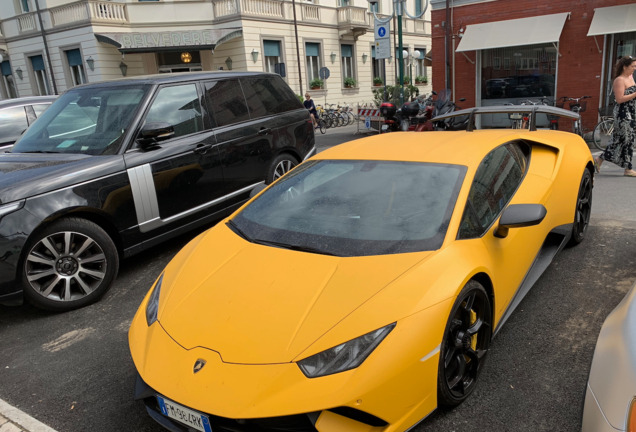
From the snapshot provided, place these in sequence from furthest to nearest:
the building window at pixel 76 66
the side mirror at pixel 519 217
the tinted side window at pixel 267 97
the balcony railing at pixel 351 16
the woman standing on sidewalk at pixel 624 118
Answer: the balcony railing at pixel 351 16, the building window at pixel 76 66, the woman standing on sidewalk at pixel 624 118, the tinted side window at pixel 267 97, the side mirror at pixel 519 217

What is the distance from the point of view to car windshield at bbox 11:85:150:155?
170 inches

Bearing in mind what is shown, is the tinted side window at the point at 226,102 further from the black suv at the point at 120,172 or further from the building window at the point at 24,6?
Result: the building window at the point at 24,6

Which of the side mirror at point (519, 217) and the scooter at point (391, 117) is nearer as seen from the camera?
the side mirror at point (519, 217)

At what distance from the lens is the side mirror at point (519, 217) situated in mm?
2656

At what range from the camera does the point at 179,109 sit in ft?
15.8

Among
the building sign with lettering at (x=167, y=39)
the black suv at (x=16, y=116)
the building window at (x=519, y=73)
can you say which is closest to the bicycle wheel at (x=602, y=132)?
the building window at (x=519, y=73)

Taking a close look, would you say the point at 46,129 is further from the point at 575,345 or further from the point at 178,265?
the point at 575,345

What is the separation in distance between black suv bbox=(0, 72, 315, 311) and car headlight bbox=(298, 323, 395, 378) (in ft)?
8.50

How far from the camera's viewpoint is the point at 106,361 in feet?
10.2

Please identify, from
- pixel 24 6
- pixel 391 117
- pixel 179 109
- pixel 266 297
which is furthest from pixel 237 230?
pixel 24 6

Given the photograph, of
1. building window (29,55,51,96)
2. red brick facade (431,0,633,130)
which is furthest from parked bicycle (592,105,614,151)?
building window (29,55,51,96)

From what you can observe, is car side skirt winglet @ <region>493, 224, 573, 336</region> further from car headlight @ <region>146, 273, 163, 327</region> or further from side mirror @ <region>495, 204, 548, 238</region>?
car headlight @ <region>146, 273, 163, 327</region>

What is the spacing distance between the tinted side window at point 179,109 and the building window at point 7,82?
31.0 meters

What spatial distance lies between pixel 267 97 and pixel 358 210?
3.53 meters
